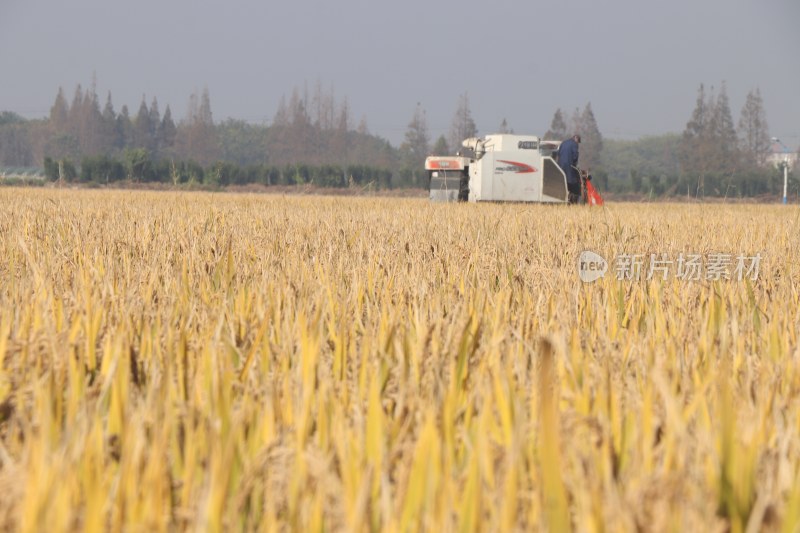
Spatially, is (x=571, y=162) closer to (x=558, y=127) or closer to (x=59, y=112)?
(x=558, y=127)

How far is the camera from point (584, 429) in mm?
1407

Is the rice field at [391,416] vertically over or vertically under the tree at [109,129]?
under

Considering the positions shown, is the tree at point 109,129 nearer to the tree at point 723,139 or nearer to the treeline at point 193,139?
the treeline at point 193,139

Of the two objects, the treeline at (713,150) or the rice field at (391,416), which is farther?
the treeline at (713,150)

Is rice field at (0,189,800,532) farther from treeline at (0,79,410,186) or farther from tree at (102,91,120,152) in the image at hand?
tree at (102,91,120,152)

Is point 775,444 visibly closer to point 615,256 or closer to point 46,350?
point 46,350

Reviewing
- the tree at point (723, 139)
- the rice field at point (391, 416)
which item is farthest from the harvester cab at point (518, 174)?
the tree at point (723, 139)
